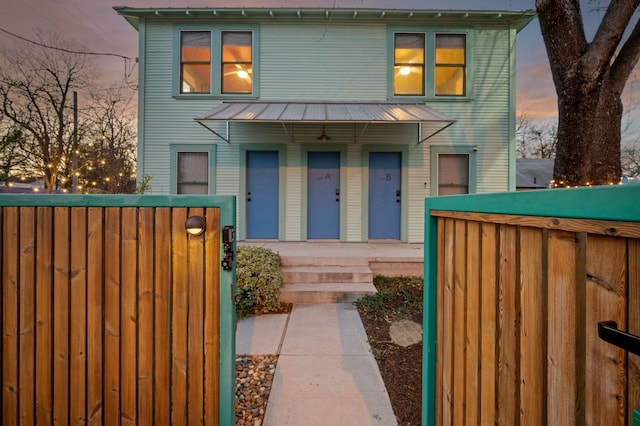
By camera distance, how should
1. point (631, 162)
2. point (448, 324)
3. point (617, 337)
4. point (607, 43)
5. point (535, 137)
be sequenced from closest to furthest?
point (617, 337) < point (448, 324) < point (607, 43) < point (631, 162) < point (535, 137)

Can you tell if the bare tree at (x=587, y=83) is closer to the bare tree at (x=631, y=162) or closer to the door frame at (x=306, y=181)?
the door frame at (x=306, y=181)

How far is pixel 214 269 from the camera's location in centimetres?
161

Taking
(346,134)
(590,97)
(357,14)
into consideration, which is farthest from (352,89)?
(590,97)

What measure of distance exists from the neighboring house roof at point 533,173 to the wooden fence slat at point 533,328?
70.8 feet

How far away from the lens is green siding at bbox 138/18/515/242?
730cm

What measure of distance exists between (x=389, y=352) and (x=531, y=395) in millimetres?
2207

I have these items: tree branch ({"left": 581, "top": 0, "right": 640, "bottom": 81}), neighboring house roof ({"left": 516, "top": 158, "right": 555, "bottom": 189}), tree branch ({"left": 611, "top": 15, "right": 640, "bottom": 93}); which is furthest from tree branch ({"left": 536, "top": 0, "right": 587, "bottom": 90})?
neighboring house roof ({"left": 516, "top": 158, "right": 555, "bottom": 189})

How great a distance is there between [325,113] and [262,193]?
2.60 meters

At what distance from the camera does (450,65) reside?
7426 mm

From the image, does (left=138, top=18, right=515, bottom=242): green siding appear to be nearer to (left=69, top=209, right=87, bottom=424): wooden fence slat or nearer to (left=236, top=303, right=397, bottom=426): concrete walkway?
(left=236, top=303, right=397, bottom=426): concrete walkway

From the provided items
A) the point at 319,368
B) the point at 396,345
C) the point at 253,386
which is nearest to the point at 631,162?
the point at 396,345

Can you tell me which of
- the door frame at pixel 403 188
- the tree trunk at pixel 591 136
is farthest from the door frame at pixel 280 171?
the tree trunk at pixel 591 136

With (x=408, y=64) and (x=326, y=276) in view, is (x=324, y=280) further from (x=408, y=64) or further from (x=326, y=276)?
(x=408, y=64)

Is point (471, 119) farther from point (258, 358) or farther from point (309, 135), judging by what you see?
point (258, 358)
